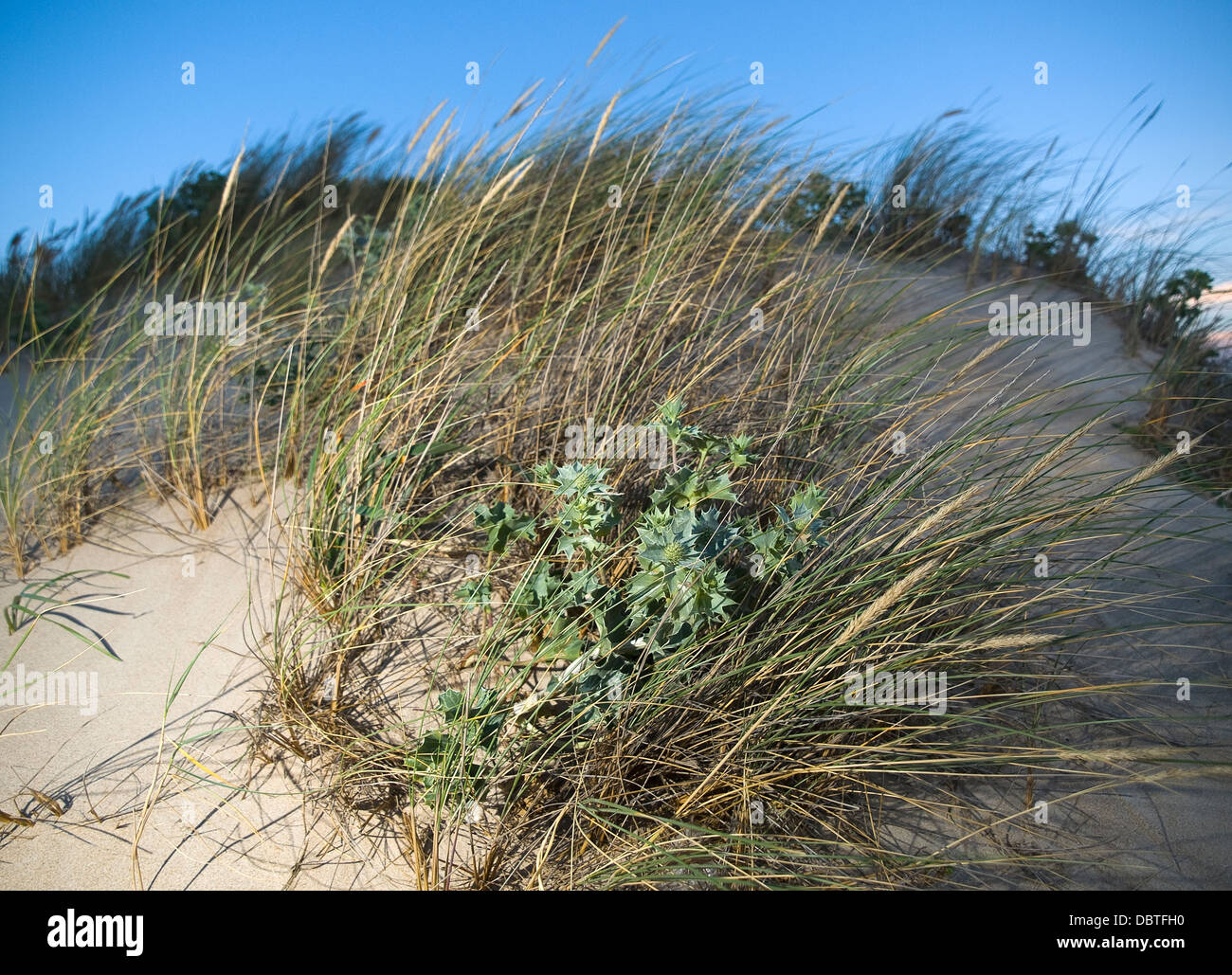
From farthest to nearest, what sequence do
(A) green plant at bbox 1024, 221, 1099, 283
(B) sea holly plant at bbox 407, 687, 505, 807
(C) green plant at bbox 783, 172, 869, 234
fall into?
(A) green plant at bbox 1024, 221, 1099, 283 → (C) green plant at bbox 783, 172, 869, 234 → (B) sea holly plant at bbox 407, 687, 505, 807

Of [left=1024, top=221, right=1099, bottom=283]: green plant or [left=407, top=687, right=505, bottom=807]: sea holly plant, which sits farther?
[left=1024, top=221, right=1099, bottom=283]: green plant

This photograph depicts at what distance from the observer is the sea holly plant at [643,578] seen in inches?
79.7

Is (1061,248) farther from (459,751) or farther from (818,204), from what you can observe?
(459,751)

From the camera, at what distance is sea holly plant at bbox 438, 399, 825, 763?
2025mm

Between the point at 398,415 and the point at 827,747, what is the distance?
1851 millimetres

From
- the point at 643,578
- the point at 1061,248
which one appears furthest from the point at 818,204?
the point at 643,578

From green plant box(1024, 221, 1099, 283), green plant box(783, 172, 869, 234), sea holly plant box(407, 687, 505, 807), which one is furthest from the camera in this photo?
green plant box(1024, 221, 1099, 283)

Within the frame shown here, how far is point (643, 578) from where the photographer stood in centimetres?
207

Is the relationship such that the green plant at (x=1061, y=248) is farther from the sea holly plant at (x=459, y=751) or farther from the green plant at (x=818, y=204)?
the sea holly plant at (x=459, y=751)

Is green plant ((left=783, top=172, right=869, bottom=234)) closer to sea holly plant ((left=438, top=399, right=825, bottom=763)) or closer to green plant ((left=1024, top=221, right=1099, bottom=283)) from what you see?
green plant ((left=1024, top=221, right=1099, bottom=283))

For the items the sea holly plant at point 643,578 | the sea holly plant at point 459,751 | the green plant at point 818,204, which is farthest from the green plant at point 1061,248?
the sea holly plant at point 459,751

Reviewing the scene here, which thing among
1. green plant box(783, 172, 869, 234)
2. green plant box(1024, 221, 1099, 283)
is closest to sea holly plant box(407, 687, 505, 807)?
green plant box(783, 172, 869, 234)
